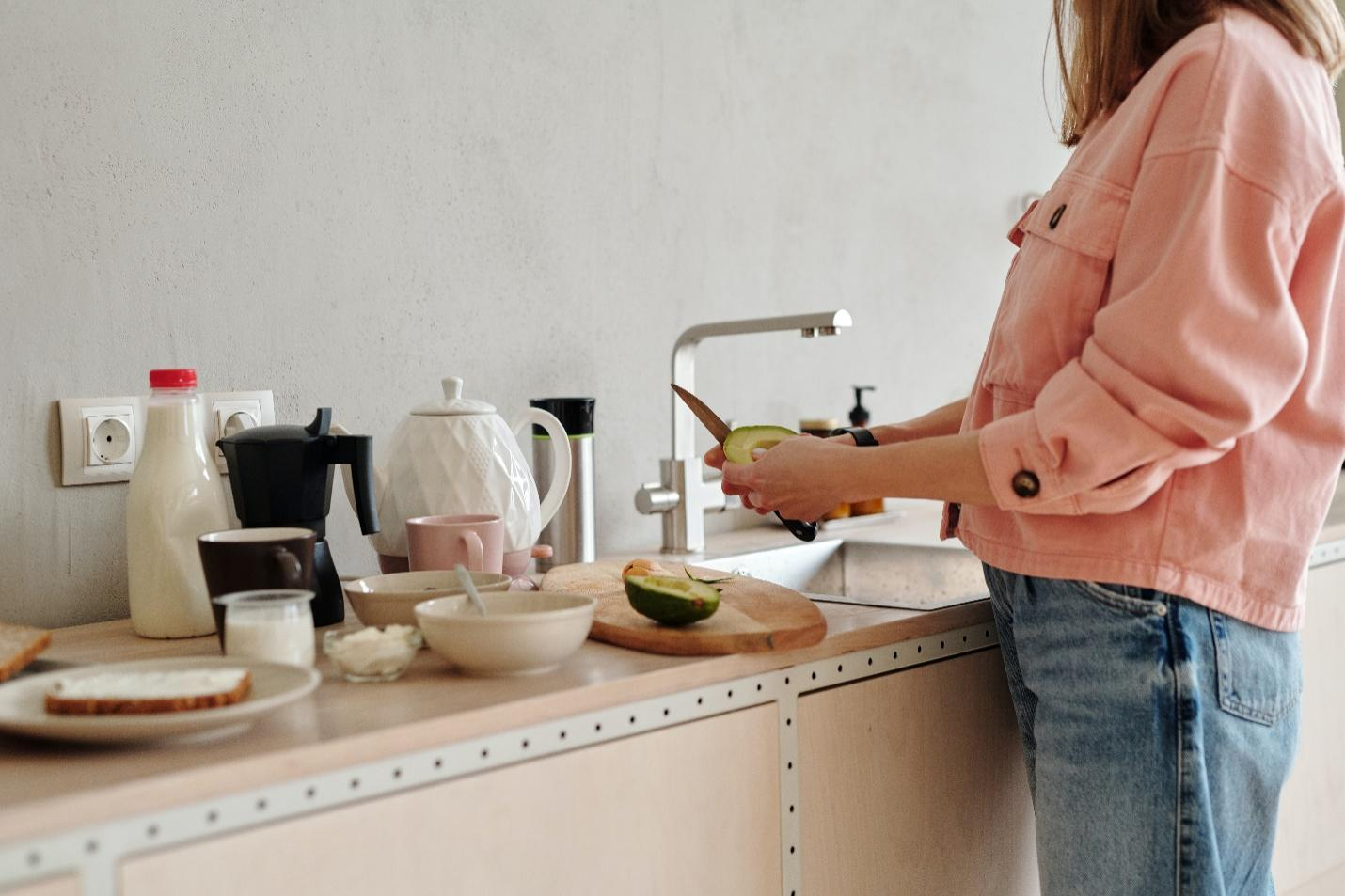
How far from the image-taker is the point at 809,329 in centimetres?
157

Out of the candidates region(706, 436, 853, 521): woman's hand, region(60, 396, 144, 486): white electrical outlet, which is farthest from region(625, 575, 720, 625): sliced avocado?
region(60, 396, 144, 486): white electrical outlet

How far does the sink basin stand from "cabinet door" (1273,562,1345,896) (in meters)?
0.43

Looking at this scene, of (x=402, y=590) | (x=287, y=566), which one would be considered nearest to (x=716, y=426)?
(x=402, y=590)

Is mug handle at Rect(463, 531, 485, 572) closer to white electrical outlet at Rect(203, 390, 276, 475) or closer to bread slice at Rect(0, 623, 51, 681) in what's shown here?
white electrical outlet at Rect(203, 390, 276, 475)

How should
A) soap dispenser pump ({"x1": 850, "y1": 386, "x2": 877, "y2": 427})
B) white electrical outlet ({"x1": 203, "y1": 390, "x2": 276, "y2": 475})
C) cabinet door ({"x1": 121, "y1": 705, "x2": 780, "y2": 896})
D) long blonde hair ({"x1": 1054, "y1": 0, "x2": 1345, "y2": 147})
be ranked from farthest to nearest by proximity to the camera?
soap dispenser pump ({"x1": 850, "y1": 386, "x2": 877, "y2": 427}) → white electrical outlet ({"x1": 203, "y1": 390, "x2": 276, "y2": 475}) → long blonde hair ({"x1": 1054, "y1": 0, "x2": 1345, "y2": 147}) → cabinet door ({"x1": 121, "y1": 705, "x2": 780, "y2": 896})

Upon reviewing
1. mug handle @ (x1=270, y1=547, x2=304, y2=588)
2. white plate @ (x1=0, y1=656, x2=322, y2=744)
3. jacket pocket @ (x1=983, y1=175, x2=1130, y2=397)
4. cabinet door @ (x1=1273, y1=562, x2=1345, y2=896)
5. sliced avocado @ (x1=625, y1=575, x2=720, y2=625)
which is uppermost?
jacket pocket @ (x1=983, y1=175, x2=1130, y2=397)

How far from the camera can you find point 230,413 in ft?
4.53

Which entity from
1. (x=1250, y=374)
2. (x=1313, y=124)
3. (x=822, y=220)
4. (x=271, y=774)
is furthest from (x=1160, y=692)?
(x=822, y=220)

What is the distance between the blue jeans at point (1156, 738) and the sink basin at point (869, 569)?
682 mm

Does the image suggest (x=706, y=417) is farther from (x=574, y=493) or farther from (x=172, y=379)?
(x=172, y=379)

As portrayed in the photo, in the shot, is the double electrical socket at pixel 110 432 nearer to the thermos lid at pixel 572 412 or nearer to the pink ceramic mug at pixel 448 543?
the pink ceramic mug at pixel 448 543

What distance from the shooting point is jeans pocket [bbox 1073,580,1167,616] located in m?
1.00

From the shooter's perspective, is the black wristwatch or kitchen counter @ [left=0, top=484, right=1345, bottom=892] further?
the black wristwatch

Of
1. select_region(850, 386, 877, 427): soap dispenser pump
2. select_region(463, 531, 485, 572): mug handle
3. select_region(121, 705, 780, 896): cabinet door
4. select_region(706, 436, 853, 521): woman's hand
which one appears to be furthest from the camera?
select_region(850, 386, 877, 427): soap dispenser pump
